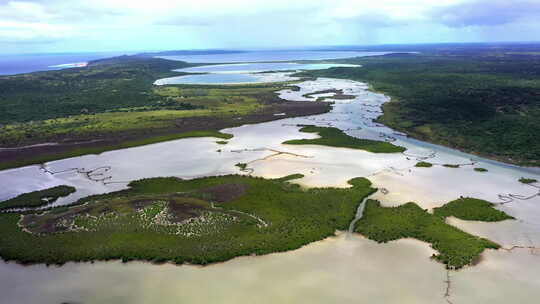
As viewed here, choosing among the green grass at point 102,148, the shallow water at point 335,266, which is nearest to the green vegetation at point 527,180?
the shallow water at point 335,266

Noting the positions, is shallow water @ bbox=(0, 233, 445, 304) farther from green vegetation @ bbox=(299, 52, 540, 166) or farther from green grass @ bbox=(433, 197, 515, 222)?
green vegetation @ bbox=(299, 52, 540, 166)

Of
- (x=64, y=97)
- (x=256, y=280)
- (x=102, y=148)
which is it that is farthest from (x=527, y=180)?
(x=64, y=97)

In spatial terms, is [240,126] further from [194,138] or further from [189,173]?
[189,173]

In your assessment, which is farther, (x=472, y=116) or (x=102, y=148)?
(x=472, y=116)

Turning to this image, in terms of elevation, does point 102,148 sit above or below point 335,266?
above

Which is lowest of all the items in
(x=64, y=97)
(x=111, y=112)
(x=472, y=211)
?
(x=472, y=211)

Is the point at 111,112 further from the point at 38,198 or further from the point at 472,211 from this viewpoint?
the point at 472,211

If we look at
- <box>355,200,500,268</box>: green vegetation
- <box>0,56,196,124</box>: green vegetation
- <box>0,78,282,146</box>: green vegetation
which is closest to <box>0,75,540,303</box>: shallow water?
<box>355,200,500,268</box>: green vegetation
